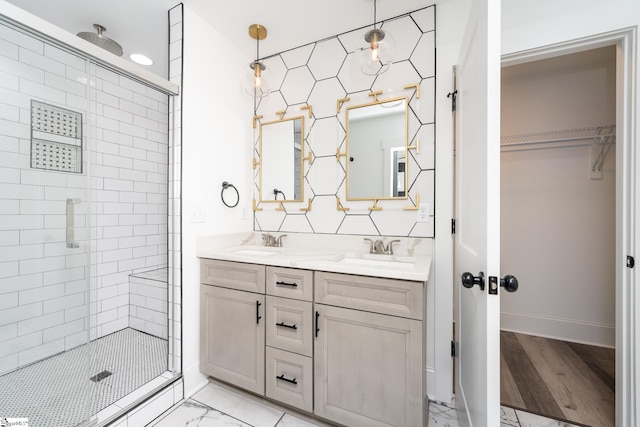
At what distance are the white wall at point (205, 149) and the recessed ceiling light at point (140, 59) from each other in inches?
31.2

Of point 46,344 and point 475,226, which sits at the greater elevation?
point 475,226

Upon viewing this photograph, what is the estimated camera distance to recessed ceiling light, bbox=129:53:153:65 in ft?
7.32

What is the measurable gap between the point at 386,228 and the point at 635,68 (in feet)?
4.77

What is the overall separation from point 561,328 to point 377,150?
2.38 meters

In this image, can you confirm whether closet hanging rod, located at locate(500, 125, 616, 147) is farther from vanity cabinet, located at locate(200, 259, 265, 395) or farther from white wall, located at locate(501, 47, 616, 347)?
vanity cabinet, located at locate(200, 259, 265, 395)

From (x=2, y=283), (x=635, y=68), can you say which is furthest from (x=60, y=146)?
(x=635, y=68)

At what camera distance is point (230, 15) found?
182cm

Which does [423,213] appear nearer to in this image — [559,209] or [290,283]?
[290,283]

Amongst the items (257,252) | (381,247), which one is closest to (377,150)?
(381,247)

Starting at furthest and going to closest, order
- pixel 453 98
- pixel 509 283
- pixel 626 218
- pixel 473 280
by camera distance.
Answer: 1. pixel 453 98
2. pixel 626 218
3. pixel 473 280
4. pixel 509 283

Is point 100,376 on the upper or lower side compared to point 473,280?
lower

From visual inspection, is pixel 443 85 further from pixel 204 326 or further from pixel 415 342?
pixel 204 326

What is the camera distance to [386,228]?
72.4 inches

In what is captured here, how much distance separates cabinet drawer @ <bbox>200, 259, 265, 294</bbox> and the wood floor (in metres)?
1.75
